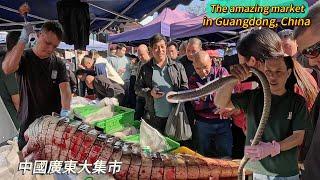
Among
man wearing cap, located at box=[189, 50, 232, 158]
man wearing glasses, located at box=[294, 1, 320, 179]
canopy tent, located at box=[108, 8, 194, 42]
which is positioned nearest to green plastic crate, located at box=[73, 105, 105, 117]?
man wearing cap, located at box=[189, 50, 232, 158]

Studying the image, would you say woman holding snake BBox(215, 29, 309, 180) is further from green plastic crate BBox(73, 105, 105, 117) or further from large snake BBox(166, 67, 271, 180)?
green plastic crate BBox(73, 105, 105, 117)

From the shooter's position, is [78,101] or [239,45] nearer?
[239,45]

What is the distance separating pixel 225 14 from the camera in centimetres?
342

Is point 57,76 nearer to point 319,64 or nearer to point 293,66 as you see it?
point 293,66

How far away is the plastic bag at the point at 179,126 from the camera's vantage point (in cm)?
270

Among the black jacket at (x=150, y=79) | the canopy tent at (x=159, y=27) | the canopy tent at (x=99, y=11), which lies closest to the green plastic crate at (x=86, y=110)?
the black jacket at (x=150, y=79)

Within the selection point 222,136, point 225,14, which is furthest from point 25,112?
point 225,14

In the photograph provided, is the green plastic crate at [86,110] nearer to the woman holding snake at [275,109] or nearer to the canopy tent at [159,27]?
the woman holding snake at [275,109]

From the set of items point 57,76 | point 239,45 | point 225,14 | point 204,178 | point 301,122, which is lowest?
point 204,178

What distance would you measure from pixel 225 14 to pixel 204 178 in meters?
2.11

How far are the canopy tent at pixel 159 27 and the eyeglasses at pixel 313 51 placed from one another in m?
4.46

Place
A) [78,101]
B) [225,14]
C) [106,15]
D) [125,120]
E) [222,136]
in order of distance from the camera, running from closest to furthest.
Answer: [222,136] < [125,120] < [225,14] < [78,101] < [106,15]

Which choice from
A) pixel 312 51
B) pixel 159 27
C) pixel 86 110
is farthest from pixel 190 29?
pixel 312 51

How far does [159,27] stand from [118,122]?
340 centimetres
